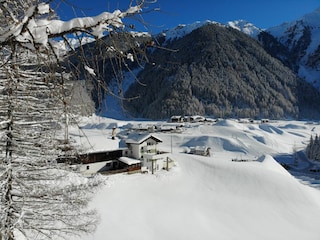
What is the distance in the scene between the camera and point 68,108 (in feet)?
3.87

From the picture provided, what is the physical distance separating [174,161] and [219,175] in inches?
165

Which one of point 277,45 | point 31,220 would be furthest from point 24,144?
point 277,45

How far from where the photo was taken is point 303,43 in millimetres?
160625

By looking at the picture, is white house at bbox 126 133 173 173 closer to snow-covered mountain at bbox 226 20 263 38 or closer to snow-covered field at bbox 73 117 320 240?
snow-covered field at bbox 73 117 320 240

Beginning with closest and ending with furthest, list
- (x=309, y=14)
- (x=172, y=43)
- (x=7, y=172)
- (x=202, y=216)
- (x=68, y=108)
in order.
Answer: (x=68, y=108) → (x=7, y=172) → (x=202, y=216) → (x=172, y=43) → (x=309, y=14)

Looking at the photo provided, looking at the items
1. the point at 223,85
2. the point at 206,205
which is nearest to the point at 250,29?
the point at 223,85

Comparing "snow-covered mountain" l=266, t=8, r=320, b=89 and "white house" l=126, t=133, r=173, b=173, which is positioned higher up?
"snow-covered mountain" l=266, t=8, r=320, b=89

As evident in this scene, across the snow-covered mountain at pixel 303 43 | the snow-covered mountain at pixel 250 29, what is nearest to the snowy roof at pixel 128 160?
the snow-covered mountain at pixel 303 43

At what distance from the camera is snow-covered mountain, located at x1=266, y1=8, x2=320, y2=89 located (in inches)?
5846

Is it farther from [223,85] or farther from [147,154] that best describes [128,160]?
[223,85]

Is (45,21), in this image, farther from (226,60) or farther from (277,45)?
(277,45)

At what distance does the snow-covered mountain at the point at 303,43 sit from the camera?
148500mm

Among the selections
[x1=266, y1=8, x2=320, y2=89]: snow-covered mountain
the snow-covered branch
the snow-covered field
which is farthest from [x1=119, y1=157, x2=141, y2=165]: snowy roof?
[x1=266, y1=8, x2=320, y2=89]: snow-covered mountain

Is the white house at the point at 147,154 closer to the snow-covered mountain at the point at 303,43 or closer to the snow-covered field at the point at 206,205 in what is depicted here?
the snow-covered field at the point at 206,205
